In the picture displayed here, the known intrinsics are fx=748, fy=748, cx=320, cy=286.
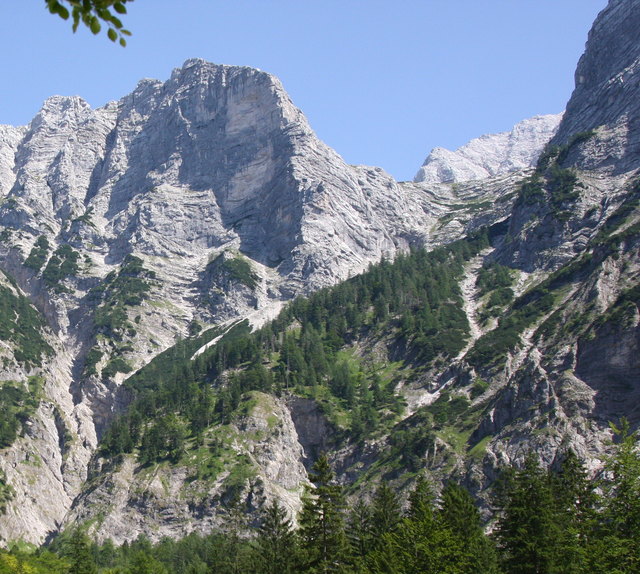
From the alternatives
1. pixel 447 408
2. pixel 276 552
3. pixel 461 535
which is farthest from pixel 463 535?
pixel 447 408

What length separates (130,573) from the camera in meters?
97.8

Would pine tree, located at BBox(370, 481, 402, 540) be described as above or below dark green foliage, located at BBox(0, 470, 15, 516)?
below

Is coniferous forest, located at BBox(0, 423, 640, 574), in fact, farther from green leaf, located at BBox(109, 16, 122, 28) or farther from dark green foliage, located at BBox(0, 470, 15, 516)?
dark green foliage, located at BBox(0, 470, 15, 516)

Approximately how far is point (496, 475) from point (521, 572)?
8203 centimetres

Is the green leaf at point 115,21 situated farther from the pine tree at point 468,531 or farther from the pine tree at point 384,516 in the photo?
the pine tree at point 384,516

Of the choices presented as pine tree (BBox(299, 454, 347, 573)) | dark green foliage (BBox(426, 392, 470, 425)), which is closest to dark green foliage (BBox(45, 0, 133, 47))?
pine tree (BBox(299, 454, 347, 573))

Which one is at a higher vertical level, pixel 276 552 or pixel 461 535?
pixel 276 552

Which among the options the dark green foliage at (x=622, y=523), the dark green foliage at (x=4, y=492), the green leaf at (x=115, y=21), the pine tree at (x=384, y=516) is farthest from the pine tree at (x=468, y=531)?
the dark green foliage at (x=4, y=492)

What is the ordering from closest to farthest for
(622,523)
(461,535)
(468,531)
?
(622,523) → (461,535) → (468,531)

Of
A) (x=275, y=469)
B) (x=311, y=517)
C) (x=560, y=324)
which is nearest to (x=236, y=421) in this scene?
(x=275, y=469)

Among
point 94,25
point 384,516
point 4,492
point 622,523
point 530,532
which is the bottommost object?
point 622,523

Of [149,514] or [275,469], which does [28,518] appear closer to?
[149,514]

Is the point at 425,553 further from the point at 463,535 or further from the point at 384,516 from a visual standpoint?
the point at 384,516

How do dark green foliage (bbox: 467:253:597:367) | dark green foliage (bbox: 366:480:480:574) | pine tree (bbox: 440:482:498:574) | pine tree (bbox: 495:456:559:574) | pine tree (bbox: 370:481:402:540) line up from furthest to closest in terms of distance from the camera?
dark green foliage (bbox: 467:253:597:367) → pine tree (bbox: 370:481:402:540) → pine tree (bbox: 440:482:498:574) → pine tree (bbox: 495:456:559:574) → dark green foliage (bbox: 366:480:480:574)
